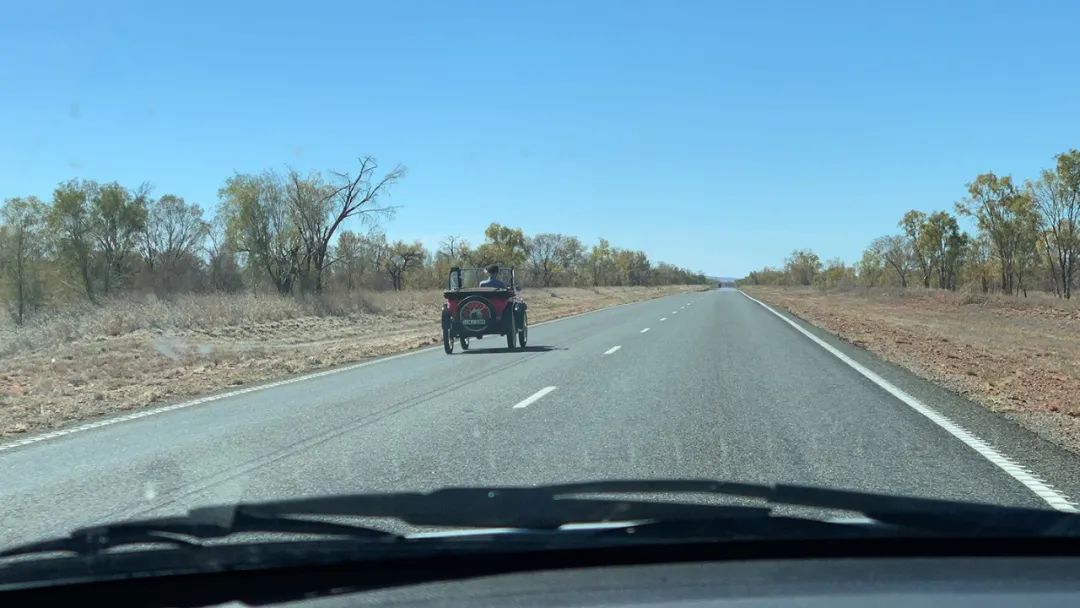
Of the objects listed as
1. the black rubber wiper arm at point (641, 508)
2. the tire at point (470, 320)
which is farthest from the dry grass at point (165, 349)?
the black rubber wiper arm at point (641, 508)

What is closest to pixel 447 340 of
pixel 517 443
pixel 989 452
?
pixel 517 443

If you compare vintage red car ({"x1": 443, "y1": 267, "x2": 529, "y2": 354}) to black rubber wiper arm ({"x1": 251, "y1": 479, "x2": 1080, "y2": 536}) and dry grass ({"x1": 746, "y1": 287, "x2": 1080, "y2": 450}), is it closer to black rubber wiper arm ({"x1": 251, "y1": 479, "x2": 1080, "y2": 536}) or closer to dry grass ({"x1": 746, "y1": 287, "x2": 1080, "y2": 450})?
dry grass ({"x1": 746, "y1": 287, "x2": 1080, "y2": 450})

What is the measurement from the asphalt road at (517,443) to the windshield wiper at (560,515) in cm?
207

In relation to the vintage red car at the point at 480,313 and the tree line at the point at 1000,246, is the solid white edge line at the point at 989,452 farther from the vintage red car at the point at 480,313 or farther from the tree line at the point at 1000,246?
the tree line at the point at 1000,246

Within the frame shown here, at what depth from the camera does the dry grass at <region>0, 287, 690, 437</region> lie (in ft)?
43.7

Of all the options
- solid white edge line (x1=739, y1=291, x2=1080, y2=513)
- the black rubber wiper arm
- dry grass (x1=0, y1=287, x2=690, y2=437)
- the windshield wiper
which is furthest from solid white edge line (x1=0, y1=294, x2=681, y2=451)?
solid white edge line (x1=739, y1=291, x2=1080, y2=513)

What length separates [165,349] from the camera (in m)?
22.2

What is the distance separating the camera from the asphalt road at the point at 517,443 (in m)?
6.21

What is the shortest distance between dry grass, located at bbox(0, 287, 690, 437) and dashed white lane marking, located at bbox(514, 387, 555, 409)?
5677 mm

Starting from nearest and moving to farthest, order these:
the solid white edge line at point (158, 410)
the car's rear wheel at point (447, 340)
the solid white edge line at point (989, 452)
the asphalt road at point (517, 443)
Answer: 1. the solid white edge line at point (989, 452)
2. the asphalt road at point (517, 443)
3. the solid white edge line at point (158, 410)
4. the car's rear wheel at point (447, 340)

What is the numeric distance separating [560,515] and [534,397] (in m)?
7.40

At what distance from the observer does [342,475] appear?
6652 mm

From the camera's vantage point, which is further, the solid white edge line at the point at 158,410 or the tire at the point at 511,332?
→ the tire at the point at 511,332

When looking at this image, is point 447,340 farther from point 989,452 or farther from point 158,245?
point 158,245
